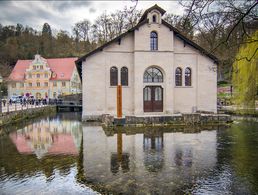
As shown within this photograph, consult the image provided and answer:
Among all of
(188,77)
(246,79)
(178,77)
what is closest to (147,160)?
(246,79)

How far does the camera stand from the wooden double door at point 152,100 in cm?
2280

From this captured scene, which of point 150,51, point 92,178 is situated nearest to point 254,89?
point 150,51

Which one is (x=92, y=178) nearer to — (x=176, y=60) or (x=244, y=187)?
(x=244, y=187)

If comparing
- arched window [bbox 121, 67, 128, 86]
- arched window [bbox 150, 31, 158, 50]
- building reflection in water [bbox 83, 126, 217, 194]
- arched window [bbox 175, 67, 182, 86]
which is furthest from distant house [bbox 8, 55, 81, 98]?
building reflection in water [bbox 83, 126, 217, 194]

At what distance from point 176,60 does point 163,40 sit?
2.29m

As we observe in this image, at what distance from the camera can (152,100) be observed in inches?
901

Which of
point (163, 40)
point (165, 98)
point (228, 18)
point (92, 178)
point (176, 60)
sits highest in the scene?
point (163, 40)

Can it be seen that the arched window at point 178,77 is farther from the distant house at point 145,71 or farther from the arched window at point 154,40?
the arched window at point 154,40

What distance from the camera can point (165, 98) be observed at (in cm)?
2267

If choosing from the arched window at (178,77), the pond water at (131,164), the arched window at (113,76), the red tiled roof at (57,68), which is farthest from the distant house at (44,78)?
the pond water at (131,164)

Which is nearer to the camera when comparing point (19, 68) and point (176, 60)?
point (176, 60)

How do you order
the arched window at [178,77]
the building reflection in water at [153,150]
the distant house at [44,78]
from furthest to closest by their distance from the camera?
the distant house at [44,78] → the arched window at [178,77] → the building reflection in water at [153,150]

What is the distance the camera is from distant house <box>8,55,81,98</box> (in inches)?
2014

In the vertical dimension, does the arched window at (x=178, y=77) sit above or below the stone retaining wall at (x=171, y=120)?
above
